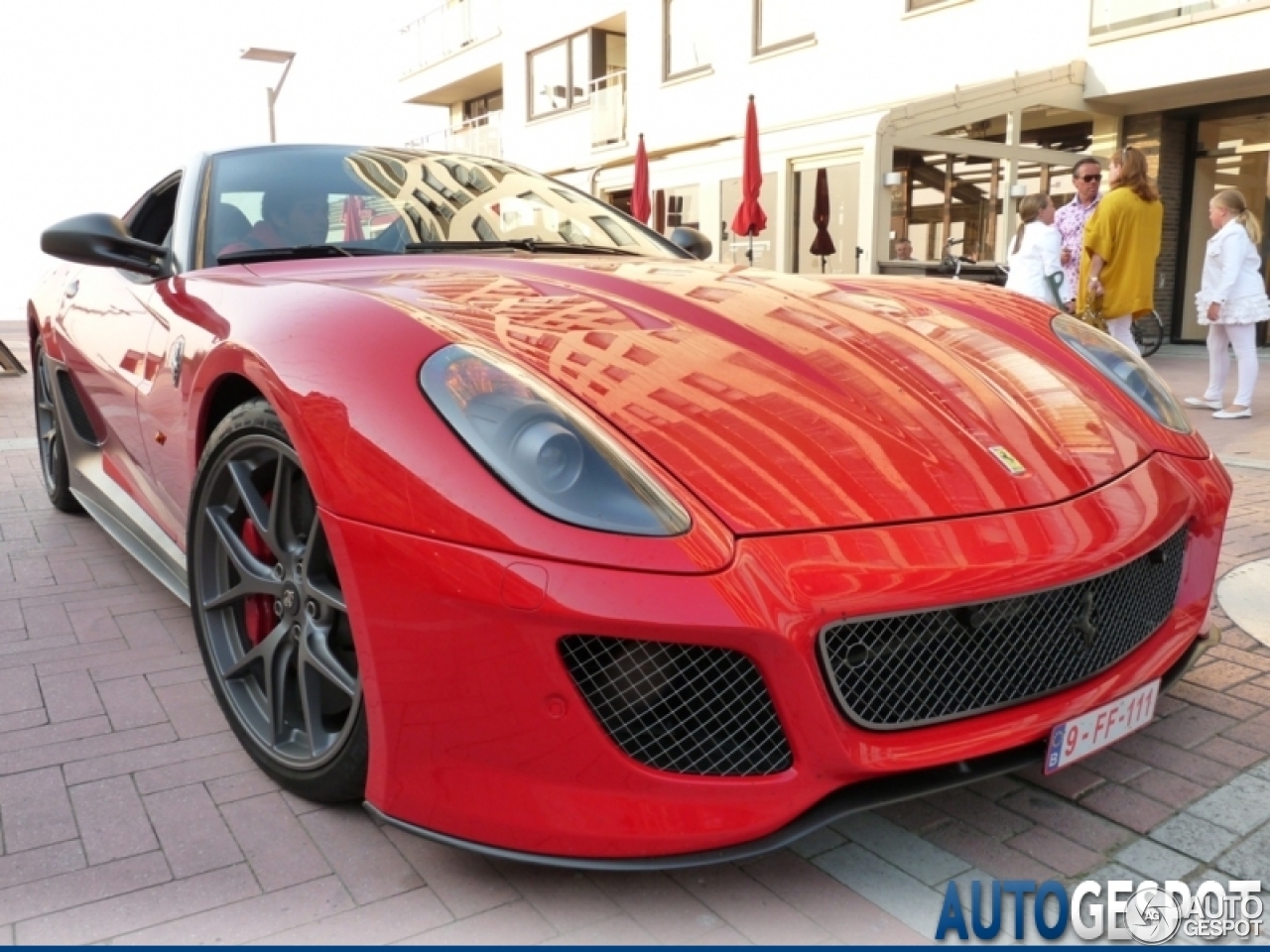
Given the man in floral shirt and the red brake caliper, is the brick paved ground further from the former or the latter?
the man in floral shirt

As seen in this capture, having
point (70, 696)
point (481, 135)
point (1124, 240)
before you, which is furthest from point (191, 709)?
point (481, 135)

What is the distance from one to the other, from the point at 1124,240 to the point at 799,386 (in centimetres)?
608

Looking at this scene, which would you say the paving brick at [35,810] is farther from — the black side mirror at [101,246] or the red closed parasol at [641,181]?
the red closed parasol at [641,181]

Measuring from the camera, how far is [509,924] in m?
1.68

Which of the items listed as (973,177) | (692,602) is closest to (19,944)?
(692,602)

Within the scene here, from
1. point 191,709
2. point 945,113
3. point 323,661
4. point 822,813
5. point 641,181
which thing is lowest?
point 191,709

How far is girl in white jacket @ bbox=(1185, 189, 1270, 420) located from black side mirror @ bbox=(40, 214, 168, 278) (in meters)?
6.38

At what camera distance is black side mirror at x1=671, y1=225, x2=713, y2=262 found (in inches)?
142

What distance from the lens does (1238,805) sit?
2020 mm

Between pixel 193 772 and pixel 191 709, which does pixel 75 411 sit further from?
pixel 193 772

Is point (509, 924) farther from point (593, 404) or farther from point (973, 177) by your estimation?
point (973, 177)

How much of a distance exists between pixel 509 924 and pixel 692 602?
24.6 inches

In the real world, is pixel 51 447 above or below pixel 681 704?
below

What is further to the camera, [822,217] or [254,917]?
[822,217]
